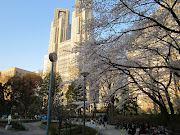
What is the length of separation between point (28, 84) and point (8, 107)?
684 centimetres

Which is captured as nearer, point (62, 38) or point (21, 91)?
point (21, 91)

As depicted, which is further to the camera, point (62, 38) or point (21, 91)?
point (62, 38)

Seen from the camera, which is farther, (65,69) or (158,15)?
(65,69)

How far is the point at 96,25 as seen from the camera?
5688 mm

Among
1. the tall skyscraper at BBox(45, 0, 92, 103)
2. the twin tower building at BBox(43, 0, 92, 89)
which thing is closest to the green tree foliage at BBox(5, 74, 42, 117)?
the twin tower building at BBox(43, 0, 92, 89)

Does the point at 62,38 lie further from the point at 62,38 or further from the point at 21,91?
the point at 21,91

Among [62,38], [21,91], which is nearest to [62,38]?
[62,38]

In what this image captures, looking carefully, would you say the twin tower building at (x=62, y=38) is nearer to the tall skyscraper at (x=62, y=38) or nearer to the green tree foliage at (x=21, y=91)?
the tall skyscraper at (x=62, y=38)

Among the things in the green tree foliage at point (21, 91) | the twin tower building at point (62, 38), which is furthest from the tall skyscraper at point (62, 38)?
the green tree foliage at point (21, 91)

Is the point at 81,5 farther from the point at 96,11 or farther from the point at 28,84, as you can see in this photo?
the point at 28,84

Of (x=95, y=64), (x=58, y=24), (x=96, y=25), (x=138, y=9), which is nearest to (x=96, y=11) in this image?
(x=96, y=25)

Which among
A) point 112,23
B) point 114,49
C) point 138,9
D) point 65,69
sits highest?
point 65,69

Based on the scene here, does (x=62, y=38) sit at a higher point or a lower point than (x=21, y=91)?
higher

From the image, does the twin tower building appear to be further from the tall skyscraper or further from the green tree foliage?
the green tree foliage
